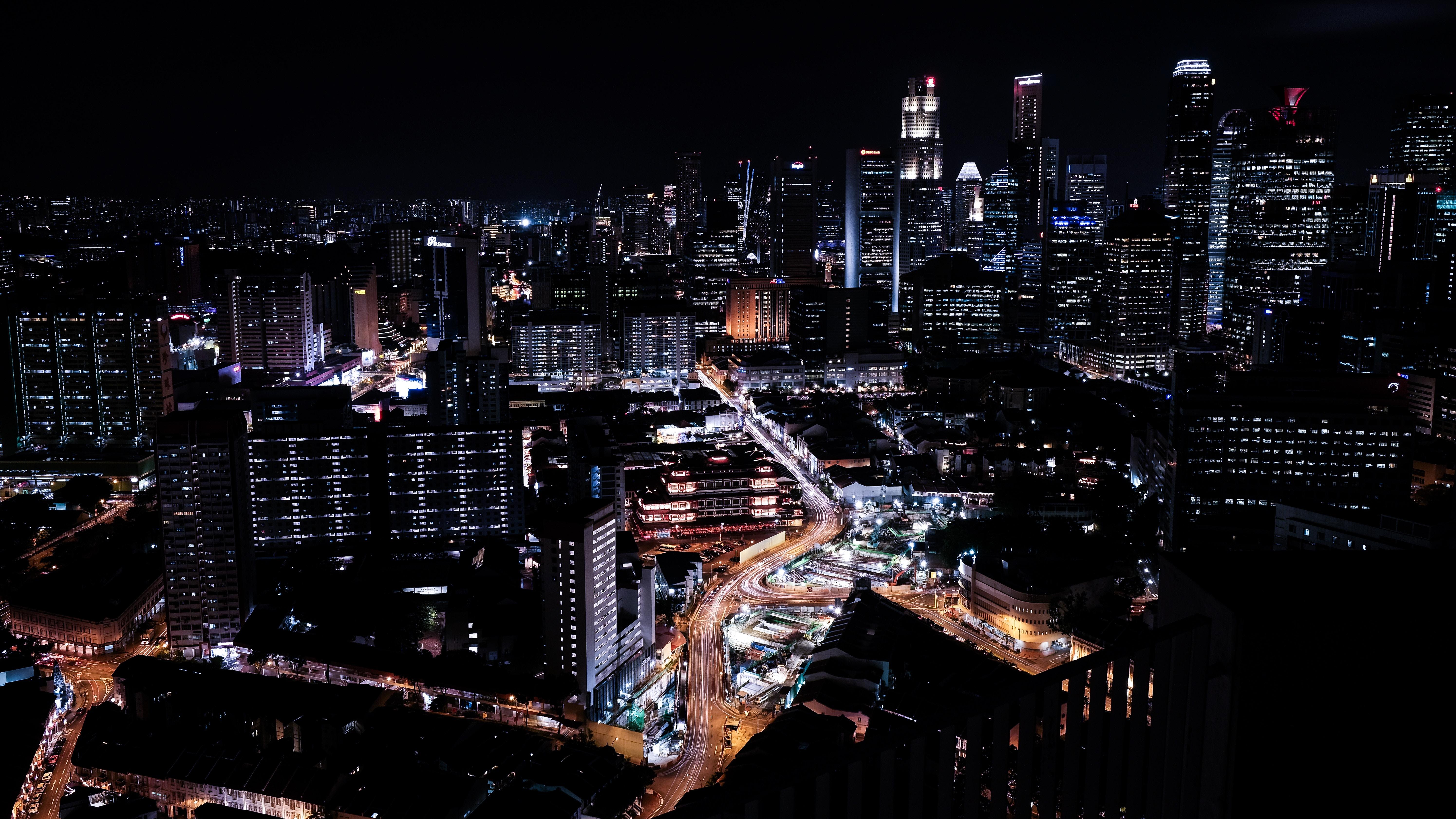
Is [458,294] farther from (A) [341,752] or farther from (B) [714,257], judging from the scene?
(A) [341,752]

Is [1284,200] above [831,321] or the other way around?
above

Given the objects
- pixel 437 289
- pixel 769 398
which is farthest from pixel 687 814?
pixel 437 289

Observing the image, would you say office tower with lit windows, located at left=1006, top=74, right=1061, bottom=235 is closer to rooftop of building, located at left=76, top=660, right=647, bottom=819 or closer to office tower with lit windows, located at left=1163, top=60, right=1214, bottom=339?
office tower with lit windows, located at left=1163, top=60, right=1214, bottom=339

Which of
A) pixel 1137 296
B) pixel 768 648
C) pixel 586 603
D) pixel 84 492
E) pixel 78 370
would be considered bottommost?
pixel 768 648

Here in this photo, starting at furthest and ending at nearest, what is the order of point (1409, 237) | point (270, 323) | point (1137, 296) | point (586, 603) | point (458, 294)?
1. point (1137, 296)
2. point (458, 294)
3. point (270, 323)
4. point (1409, 237)
5. point (586, 603)

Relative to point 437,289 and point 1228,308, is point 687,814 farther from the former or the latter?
point 1228,308

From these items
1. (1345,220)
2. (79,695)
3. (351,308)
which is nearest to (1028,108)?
(1345,220)

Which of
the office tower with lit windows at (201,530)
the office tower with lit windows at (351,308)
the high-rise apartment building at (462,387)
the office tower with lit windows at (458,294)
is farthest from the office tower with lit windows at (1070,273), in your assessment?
the office tower with lit windows at (201,530)

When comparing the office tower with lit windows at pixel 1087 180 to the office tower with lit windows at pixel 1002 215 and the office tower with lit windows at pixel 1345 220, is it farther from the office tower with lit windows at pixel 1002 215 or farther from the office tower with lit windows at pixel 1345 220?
the office tower with lit windows at pixel 1345 220
